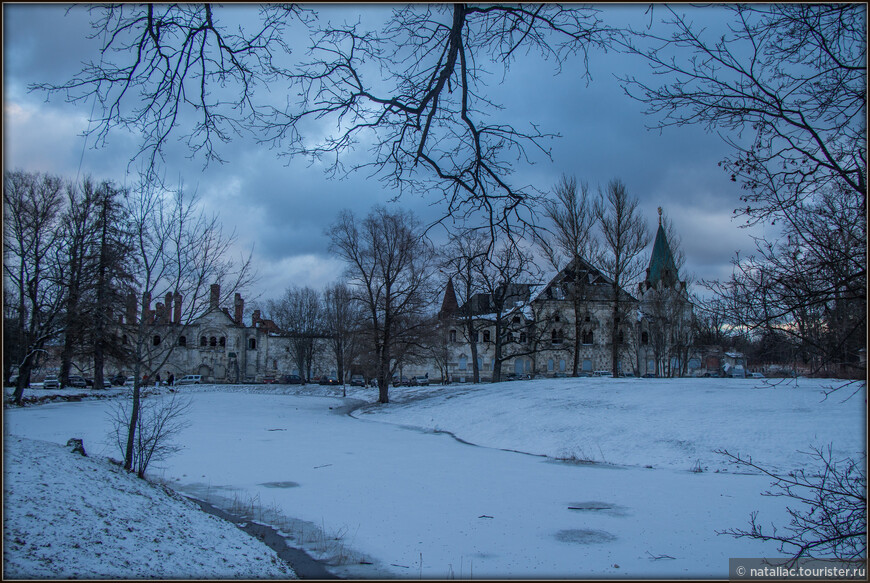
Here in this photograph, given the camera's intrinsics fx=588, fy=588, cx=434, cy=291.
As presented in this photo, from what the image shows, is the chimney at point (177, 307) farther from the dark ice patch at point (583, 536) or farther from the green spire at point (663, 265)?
the green spire at point (663, 265)

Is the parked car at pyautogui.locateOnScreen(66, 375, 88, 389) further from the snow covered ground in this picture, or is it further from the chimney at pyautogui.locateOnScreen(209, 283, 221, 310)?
the chimney at pyautogui.locateOnScreen(209, 283, 221, 310)

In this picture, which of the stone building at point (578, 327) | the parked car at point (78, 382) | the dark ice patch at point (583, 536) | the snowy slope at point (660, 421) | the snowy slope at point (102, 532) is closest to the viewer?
the snowy slope at point (102, 532)

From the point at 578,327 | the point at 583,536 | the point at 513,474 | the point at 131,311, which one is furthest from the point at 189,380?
the point at 583,536

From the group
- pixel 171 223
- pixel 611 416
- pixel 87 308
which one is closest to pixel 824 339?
pixel 171 223

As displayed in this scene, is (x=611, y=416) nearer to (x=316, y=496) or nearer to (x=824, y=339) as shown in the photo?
(x=316, y=496)

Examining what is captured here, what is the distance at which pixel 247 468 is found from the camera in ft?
51.6

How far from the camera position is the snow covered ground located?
841 centimetres

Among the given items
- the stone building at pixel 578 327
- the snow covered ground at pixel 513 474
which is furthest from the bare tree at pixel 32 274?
the stone building at pixel 578 327

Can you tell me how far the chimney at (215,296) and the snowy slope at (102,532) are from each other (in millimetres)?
3989

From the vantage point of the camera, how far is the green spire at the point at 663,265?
42050 millimetres

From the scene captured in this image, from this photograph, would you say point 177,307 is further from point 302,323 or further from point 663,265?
point 302,323

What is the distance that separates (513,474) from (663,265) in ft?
114

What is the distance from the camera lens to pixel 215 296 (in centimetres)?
1271

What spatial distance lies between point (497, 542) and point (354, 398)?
4199 cm
